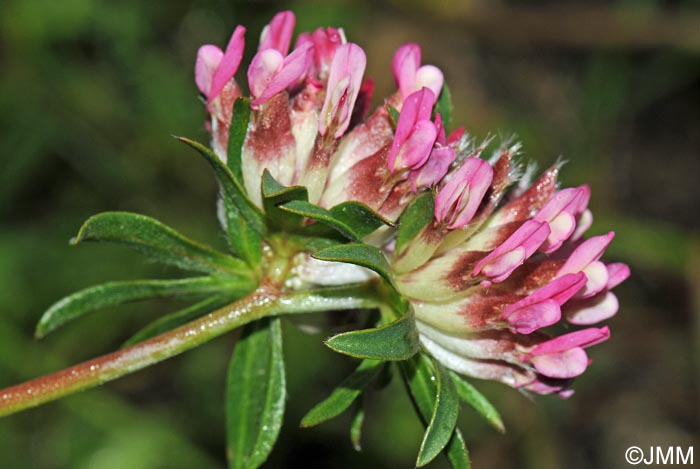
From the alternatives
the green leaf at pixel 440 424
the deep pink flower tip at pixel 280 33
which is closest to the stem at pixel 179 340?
the green leaf at pixel 440 424

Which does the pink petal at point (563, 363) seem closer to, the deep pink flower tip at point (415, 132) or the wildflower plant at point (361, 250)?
the wildflower plant at point (361, 250)

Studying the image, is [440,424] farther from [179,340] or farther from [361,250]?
[179,340]

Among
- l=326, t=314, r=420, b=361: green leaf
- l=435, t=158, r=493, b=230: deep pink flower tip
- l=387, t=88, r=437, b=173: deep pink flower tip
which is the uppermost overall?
l=387, t=88, r=437, b=173: deep pink flower tip

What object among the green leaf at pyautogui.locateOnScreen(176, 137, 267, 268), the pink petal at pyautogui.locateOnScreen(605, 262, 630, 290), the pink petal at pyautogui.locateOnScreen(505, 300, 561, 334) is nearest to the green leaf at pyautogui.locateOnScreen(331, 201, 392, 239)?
the green leaf at pyautogui.locateOnScreen(176, 137, 267, 268)

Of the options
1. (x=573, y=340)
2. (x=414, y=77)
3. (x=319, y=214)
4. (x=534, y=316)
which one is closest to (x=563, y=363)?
(x=573, y=340)

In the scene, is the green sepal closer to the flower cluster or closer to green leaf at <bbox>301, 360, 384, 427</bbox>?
the flower cluster

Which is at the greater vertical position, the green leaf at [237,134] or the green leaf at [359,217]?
the green leaf at [237,134]
